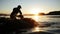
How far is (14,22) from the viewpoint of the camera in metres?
7.57

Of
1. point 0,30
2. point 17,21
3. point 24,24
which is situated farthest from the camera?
point 24,24

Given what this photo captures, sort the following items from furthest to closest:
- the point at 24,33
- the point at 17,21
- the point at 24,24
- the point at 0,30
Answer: the point at 24,24 < the point at 17,21 < the point at 24,33 < the point at 0,30

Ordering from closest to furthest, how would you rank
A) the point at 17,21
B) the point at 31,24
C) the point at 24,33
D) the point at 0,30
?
the point at 0,30 → the point at 24,33 → the point at 17,21 → the point at 31,24

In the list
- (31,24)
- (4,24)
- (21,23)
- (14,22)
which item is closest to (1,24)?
(4,24)

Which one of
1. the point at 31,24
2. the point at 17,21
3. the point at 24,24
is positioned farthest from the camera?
the point at 31,24

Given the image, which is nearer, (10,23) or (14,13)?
(10,23)

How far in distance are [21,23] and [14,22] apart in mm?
573

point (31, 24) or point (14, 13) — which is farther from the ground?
point (14, 13)

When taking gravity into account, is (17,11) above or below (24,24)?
above

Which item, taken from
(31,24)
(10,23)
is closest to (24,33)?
(10,23)

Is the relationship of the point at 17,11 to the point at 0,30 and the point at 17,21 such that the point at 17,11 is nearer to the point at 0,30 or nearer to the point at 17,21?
the point at 17,21

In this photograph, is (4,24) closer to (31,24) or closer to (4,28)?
(4,28)

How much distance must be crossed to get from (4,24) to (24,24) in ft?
4.72

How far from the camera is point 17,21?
782 cm
